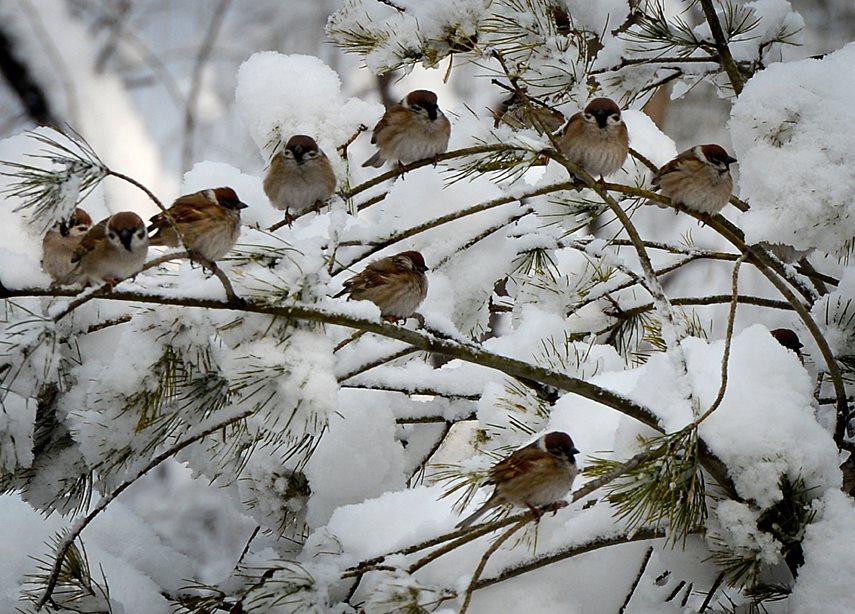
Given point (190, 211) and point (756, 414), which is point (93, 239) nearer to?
point (190, 211)

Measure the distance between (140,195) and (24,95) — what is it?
780mm

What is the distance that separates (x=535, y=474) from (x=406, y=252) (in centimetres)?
86

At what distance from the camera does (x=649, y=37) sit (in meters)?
2.67

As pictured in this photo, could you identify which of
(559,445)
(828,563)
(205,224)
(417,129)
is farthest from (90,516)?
(417,129)

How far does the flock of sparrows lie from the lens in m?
1.95

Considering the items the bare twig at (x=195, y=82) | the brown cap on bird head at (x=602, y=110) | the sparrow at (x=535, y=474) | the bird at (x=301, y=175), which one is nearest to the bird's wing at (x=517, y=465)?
the sparrow at (x=535, y=474)

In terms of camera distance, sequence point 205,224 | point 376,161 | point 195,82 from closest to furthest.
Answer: point 205,224
point 376,161
point 195,82

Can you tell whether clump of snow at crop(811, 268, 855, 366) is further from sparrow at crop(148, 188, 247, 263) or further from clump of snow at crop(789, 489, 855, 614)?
sparrow at crop(148, 188, 247, 263)

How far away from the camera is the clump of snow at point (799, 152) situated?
2160 mm

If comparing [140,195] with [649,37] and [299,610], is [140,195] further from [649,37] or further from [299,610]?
[299,610]

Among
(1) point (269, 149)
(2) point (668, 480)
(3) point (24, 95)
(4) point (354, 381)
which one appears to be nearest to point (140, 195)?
(3) point (24, 95)

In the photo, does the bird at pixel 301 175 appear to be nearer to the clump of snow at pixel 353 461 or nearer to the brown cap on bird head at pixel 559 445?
the clump of snow at pixel 353 461

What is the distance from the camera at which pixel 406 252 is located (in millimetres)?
2631

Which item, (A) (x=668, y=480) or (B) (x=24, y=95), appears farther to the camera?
(B) (x=24, y=95)
